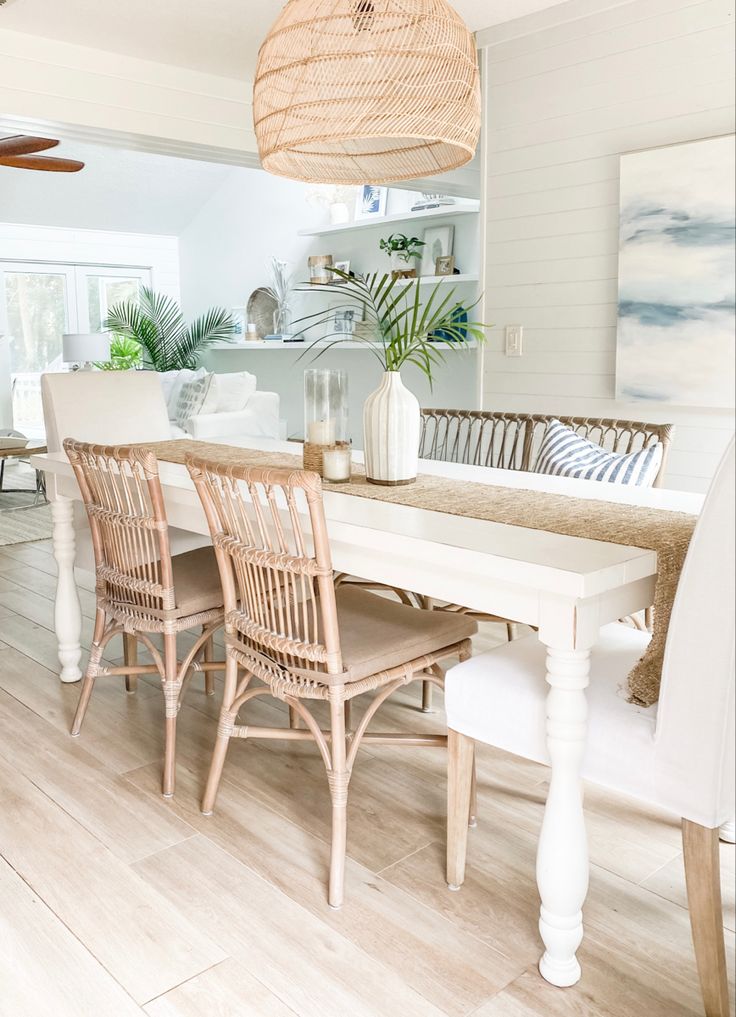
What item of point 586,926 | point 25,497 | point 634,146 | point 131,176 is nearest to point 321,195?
point 131,176

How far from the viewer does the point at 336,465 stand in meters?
2.23

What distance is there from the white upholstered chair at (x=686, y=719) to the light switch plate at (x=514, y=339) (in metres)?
2.21

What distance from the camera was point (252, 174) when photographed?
746cm

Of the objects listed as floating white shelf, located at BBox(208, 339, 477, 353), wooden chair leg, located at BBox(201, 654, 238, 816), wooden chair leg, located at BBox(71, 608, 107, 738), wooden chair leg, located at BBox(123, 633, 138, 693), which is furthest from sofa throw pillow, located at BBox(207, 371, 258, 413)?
wooden chair leg, located at BBox(201, 654, 238, 816)

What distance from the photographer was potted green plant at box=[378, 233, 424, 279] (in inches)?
214

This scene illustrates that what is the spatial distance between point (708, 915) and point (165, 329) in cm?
764

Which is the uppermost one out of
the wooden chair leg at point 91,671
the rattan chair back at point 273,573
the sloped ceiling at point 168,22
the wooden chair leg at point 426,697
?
the sloped ceiling at point 168,22

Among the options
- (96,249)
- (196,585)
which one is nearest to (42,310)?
(96,249)

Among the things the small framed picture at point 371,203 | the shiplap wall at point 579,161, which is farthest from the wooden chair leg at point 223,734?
the small framed picture at point 371,203

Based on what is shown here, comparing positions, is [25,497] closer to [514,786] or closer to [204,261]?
[204,261]

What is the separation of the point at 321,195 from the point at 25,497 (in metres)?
2.99

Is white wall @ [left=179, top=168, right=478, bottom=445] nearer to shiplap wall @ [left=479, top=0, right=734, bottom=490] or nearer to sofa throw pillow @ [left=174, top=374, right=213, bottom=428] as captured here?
sofa throw pillow @ [left=174, top=374, right=213, bottom=428]

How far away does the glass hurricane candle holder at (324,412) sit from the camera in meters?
2.21

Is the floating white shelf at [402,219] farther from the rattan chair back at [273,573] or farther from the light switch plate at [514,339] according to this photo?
the rattan chair back at [273,573]
